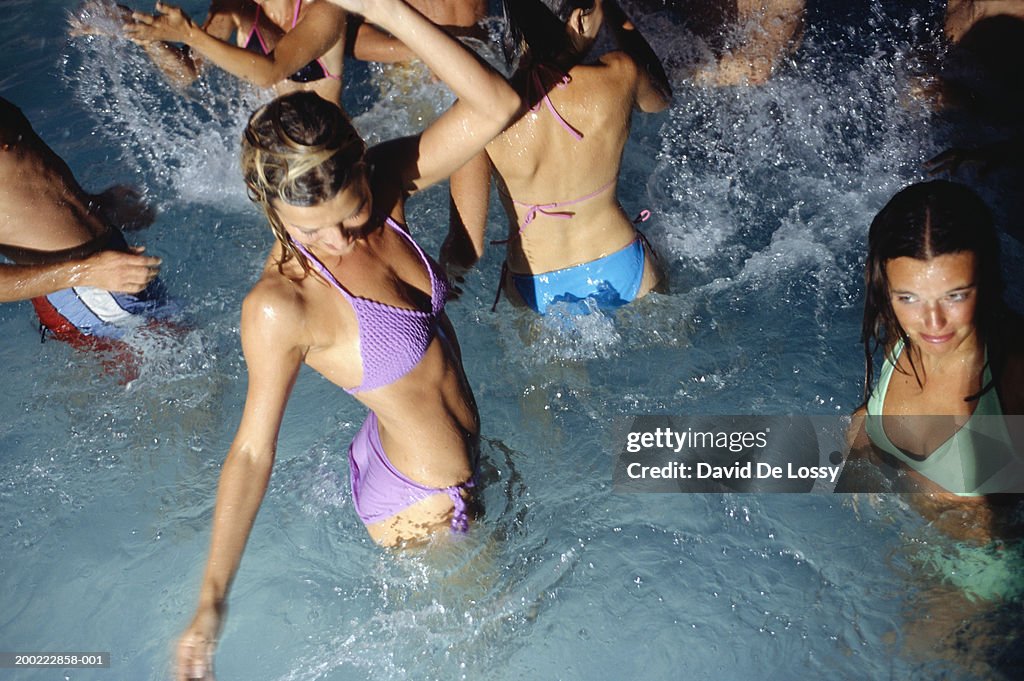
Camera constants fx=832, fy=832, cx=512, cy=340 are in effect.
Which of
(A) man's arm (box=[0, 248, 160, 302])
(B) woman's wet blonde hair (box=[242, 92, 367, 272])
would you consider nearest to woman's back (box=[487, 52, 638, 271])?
(B) woman's wet blonde hair (box=[242, 92, 367, 272])

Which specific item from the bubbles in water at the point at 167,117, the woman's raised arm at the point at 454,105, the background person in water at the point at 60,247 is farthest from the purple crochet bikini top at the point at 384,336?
the bubbles in water at the point at 167,117

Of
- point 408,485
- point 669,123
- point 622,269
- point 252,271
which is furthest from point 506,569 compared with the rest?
point 669,123

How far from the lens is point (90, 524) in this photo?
3.73 meters

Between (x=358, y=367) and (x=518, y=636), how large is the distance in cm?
142

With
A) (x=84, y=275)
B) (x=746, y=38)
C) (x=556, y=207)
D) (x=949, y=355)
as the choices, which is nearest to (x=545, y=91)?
(x=556, y=207)

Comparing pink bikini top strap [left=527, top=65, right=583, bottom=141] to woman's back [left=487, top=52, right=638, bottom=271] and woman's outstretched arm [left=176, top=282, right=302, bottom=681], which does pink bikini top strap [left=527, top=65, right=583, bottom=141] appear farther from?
woman's outstretched arm [left=176, top=282, right=302, bottom=681]

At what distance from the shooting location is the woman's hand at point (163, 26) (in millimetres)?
3570

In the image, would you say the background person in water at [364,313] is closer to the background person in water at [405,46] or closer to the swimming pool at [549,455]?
the swimming pool at [549,455]

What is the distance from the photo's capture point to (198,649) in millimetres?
1940

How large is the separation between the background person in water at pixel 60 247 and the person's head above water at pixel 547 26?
152cm

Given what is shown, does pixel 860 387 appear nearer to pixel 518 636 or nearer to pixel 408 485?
pixel 518 636

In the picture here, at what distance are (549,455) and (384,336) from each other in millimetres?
1578

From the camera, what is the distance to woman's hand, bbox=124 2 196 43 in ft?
11.7
